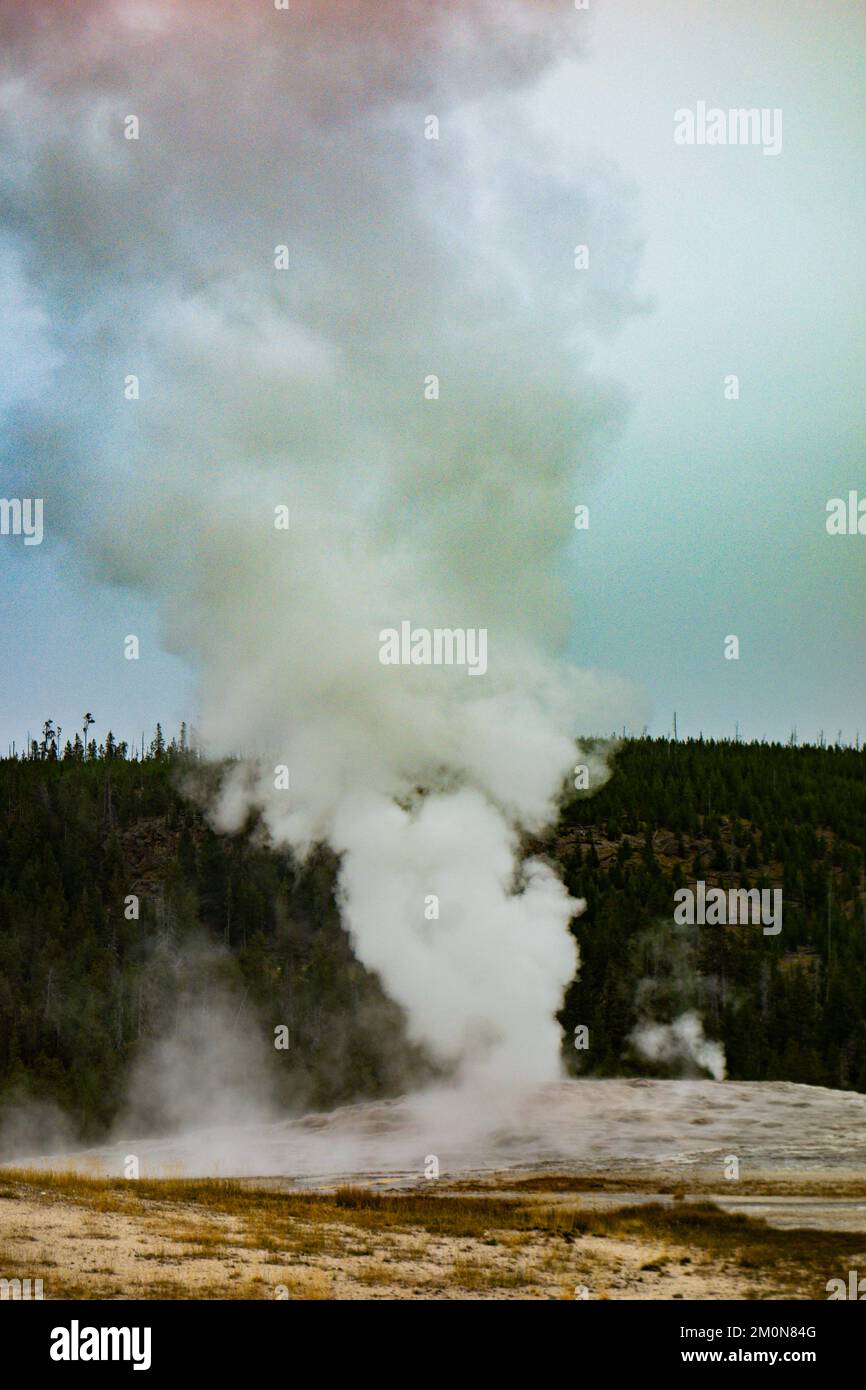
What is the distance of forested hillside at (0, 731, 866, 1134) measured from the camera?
86.9 m

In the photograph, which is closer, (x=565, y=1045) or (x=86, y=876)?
(x=565, y=1045)

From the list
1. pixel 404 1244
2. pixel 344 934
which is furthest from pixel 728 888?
pixel 404 1244

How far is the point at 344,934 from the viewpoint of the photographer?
10950 centimetres

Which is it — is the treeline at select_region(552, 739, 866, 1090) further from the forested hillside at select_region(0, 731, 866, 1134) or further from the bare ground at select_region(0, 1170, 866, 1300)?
the bare ground at select_region(0, 1170, 866, 1300)

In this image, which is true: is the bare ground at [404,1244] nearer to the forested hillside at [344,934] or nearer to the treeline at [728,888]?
the forested hillside at [344,934]

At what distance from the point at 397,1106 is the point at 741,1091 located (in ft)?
50.6

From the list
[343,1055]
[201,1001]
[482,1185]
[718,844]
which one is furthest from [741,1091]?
[718,844]

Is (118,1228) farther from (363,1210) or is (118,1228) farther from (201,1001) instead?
(201,1001)

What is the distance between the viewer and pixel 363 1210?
4147 cm

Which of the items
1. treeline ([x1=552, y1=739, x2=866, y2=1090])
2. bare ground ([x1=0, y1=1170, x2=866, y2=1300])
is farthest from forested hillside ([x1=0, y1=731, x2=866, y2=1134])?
bare ground ([x1=0, y1=1170, x2=866, y2=1300])

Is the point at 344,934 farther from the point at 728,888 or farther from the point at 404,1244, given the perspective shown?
the point at 404,1244

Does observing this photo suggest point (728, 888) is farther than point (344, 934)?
Yes

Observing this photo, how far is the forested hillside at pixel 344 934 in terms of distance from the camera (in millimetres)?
86938

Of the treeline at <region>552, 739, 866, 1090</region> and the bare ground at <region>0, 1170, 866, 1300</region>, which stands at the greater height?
the treeline at <region>552, 739, 866, 1090</region>
